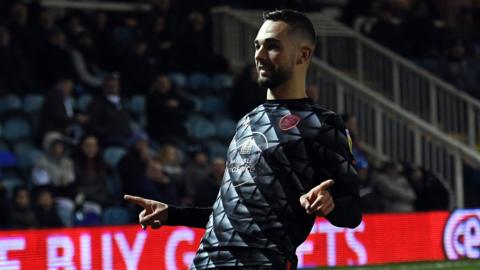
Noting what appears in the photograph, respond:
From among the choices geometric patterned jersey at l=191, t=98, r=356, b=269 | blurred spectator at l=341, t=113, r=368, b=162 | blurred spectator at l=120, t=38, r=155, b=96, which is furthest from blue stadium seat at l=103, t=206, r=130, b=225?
geometric patterned jersey at l=191, t=98, r=356, b=269

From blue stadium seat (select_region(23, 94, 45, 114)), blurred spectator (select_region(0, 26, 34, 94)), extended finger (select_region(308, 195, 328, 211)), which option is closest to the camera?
extended finger (select_region(308, 195, 328, 211))

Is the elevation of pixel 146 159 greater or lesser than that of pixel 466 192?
greater

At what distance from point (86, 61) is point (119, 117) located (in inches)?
50.1

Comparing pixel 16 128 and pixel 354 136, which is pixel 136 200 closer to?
pixel 16 128

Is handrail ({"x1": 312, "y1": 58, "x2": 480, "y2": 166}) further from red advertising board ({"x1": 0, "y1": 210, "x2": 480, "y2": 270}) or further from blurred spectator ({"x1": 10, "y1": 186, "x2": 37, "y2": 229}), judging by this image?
blurred spectator ({"x1": 10, "y1": 186, "x2": 37, "y2": 229})

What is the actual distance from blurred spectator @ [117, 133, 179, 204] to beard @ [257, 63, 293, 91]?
9.52 m

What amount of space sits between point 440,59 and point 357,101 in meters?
2.22

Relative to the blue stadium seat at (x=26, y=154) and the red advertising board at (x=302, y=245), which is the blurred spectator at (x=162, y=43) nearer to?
the blue stadium seat at (x=26, y=154)

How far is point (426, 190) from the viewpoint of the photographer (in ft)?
56.0

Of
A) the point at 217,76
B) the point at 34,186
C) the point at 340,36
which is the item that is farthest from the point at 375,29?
the point at 34,186

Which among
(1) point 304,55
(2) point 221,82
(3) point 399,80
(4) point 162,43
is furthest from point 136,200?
(3) point 399,80

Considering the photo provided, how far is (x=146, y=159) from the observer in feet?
46.6

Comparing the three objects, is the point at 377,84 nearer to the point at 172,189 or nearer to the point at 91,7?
the point at 91,7

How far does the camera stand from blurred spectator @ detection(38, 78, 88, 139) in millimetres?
14031
